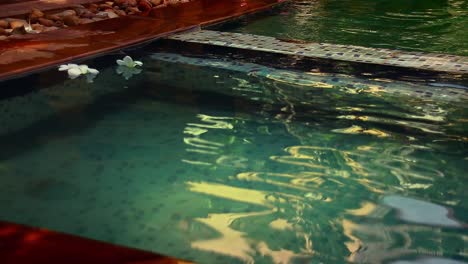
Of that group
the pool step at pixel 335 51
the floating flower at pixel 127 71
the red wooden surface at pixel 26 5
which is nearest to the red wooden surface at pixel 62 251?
the floating flower at pixel 127 71

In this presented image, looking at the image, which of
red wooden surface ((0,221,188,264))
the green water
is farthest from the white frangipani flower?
red wooden surface ((0,221,188,264))

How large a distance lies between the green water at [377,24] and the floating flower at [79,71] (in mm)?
2146

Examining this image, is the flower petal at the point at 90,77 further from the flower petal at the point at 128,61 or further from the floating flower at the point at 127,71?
the flower petal at the point at 128,61

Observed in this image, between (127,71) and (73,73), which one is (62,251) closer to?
(73,73)

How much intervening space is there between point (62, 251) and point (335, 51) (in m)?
3.33

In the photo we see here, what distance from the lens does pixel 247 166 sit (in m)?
2.57

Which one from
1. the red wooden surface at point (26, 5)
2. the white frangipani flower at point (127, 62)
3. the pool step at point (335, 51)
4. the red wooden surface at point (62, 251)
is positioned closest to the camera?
the red wooden surface at point (62, 251)

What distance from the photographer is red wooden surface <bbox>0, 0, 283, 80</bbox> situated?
4.05 meters

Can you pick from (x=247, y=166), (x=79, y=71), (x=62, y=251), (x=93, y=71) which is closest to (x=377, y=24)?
(x=93, y=71)

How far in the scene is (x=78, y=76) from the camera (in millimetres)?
3924

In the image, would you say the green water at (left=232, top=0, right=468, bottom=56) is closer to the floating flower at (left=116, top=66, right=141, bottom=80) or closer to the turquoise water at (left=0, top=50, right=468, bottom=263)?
the turquoise water at (left=0, top=50, right=468, bottom=263)

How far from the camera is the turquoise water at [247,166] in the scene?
196cm

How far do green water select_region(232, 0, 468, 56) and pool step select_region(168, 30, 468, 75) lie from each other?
394 mm

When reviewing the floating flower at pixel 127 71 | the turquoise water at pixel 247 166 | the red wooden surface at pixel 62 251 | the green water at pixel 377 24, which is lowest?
the turquoise water at pixel 247 166
